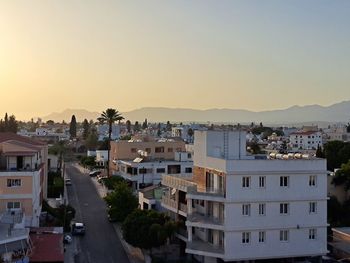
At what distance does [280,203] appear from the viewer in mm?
32688

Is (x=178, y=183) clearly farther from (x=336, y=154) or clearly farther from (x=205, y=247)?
(x=336, y=154)

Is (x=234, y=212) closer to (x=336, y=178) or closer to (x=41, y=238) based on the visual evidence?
(x=41, y=238)

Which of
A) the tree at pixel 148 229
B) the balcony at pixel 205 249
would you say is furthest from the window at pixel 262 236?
the tree at pixel 148 229

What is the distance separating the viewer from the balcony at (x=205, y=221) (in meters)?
32.1

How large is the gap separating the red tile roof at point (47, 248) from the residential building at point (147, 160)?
28727 millimetres

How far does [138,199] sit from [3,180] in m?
13.3

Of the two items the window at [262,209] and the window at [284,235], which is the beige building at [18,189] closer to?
the window at [262,209]

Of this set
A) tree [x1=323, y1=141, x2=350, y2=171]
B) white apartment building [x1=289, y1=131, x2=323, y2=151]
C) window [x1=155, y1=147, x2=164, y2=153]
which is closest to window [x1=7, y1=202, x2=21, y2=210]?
window [x1=155, y1=147, x2=164, y2=153]

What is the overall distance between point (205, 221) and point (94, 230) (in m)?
13.8

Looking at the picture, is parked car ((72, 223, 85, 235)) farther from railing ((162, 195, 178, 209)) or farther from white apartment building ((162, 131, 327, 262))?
white apartment building ((162, 131, 327, 262))

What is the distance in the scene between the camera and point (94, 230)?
43406 millimetres

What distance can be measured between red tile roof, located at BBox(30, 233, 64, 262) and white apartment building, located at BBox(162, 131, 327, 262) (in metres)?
7.75

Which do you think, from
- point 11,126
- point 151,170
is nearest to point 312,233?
point 151,170

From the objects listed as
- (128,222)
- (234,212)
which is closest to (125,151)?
(128,222)
